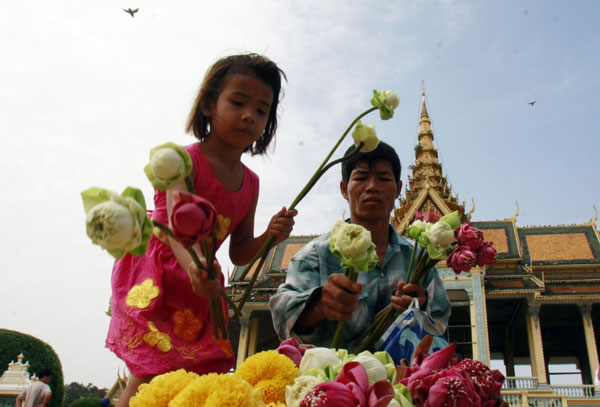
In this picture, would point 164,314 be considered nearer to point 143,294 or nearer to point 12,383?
point 143,294

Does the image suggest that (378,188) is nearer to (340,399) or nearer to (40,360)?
(340,399)

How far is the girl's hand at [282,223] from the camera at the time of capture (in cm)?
141

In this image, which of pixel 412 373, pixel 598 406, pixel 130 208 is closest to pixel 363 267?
pixel 412 373

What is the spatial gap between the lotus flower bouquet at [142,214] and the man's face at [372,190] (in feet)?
4.41

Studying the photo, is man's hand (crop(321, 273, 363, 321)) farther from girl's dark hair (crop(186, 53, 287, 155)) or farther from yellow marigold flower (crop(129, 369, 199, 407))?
girl's dark hair (crop(186, 53, 287, 155))

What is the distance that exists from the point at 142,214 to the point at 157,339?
3.64 feet

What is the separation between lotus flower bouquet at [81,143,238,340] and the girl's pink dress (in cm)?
99

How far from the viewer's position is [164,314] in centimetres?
185

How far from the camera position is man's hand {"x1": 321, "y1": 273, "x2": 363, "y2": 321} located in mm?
1278

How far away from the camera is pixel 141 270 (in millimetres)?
1887

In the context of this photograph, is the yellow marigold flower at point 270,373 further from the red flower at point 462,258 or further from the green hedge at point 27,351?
the green hedge at point 27,351

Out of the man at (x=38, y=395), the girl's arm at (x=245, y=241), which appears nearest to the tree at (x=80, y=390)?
the man at (x=38, y=395)

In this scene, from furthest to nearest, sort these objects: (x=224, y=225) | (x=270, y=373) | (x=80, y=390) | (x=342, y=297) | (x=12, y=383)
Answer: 1. (x=80, y=390)
2. (x=12, y=383)
3. (x=224, y=225)
4. (x=342, y=297)
5. (x=270, y=373)

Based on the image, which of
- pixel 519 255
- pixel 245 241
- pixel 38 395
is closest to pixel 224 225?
pixel 245 241
